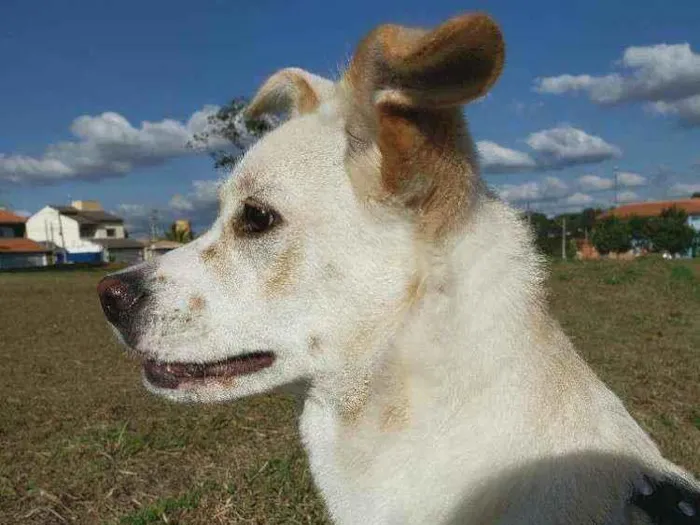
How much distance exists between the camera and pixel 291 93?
321 centimetres

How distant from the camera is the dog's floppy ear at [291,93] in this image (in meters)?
3.08

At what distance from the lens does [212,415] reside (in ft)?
21.1

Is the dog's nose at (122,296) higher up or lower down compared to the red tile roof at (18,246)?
higher up

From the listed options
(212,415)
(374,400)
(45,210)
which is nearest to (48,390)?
(212,415)

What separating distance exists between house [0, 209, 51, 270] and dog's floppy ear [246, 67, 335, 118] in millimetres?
84592

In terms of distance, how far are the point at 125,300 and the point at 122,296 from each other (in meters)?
0.02

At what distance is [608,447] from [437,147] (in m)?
1.07

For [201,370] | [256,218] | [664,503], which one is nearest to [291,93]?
[256,218]

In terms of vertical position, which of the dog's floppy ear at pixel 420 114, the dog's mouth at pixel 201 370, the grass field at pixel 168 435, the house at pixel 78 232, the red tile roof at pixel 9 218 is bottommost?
the house at pixel 78 232

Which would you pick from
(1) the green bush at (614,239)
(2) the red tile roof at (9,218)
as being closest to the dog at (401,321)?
(1) the green bush at (614,239)

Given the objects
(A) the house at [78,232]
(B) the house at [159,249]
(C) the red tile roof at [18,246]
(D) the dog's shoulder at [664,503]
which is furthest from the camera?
(A) the house at [78,232]

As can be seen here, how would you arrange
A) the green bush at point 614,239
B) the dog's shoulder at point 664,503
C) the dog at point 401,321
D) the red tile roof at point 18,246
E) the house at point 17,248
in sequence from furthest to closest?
the red tile roof at point 18,246 → the house at point 17,248 → the green bush at point 614,239 → the dog at point 401,321 → the dog's shoulder at point 664,503

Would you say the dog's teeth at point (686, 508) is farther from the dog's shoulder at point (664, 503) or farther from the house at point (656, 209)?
the house at point (656, 209)

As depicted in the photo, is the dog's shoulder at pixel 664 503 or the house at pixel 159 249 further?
the house at pixel 159 249
